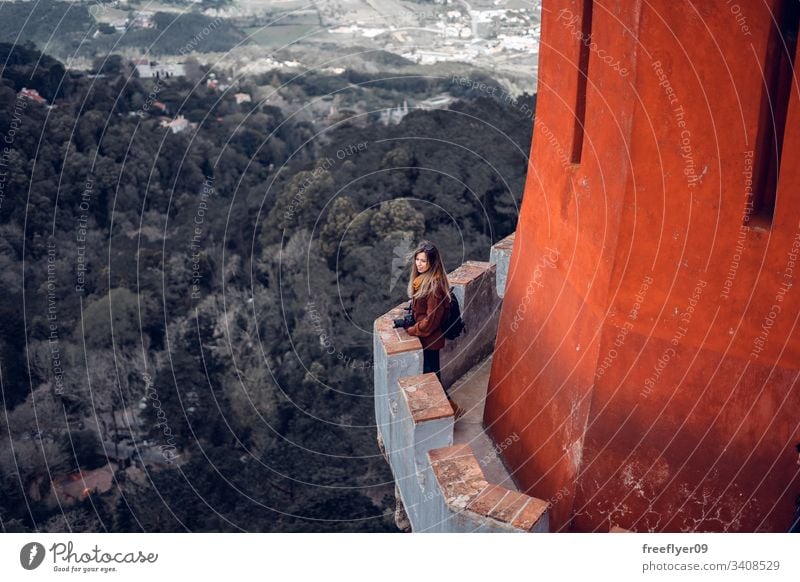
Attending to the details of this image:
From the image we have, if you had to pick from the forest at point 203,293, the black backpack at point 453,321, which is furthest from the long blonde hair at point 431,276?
the forest at point 203,293

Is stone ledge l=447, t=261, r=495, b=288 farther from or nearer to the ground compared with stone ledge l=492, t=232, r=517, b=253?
nearer to the ground

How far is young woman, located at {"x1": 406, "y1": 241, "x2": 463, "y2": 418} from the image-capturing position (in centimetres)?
678

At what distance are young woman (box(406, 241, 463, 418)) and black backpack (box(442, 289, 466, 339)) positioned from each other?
0.05m

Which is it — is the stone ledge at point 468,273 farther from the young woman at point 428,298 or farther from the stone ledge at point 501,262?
the young woman at point 428,298

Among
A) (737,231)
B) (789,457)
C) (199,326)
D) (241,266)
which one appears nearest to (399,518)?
(789,457)

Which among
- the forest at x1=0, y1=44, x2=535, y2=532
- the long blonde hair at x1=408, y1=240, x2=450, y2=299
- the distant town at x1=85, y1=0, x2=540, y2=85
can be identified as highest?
the long blonde hair at x1=408, y1=240, x2=450, y2=299

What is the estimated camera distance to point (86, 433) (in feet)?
73.7

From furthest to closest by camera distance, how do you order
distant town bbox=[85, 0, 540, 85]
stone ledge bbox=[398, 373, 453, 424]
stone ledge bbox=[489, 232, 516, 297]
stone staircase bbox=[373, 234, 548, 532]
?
distant town bbox=[85, 0, 540, 85] → stone ledge bbox=[489, 232, 516, 297] → stone ledge bbox=[398, 373, 453, 424] → stone staircase bbox=[373, 234, 548, 532]

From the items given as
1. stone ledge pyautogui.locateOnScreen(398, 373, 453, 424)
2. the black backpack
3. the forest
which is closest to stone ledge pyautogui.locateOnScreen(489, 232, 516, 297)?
the black backpack

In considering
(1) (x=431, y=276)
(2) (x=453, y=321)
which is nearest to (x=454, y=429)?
(2) (x=453, y=321)

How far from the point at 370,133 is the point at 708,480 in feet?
81.0

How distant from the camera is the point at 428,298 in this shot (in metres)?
6.80

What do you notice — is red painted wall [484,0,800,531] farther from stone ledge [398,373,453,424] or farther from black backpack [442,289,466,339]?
black backpack [442,289,466,339]

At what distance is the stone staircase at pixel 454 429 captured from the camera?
205 inches
